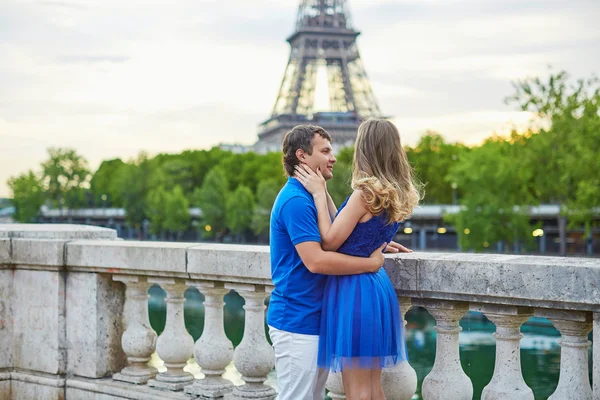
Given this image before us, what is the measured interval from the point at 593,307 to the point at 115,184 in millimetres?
81894

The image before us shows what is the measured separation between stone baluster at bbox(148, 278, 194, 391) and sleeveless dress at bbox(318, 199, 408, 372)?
1.65 meters

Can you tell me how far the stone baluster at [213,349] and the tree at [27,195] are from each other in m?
102

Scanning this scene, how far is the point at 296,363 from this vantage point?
3.69 meters

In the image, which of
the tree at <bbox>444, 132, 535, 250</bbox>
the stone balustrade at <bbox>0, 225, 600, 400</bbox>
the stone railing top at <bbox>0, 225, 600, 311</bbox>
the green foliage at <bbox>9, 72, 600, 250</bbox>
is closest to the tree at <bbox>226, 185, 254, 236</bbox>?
the green foliage at <bbox>9, 72, 600, 250</bbox>

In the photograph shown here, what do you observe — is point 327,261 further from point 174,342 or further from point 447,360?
point 174,342

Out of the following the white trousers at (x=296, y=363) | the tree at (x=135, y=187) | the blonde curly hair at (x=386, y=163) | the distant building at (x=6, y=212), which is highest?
the tree at (x=135, y=187)

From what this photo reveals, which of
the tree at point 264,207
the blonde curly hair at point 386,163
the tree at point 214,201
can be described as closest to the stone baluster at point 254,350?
the blonde curly hair at point 386,163

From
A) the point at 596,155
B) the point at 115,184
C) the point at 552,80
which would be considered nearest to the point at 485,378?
the point at 596,155

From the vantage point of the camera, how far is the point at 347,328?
352 centimetres

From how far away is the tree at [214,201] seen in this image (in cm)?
6494

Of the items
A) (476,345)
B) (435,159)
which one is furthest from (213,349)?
(435,159)

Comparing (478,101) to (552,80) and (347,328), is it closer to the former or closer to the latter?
(552,80)

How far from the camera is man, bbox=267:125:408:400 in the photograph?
140 inches

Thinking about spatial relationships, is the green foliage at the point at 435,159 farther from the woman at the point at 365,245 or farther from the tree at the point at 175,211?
the woman at the point at 365,245
